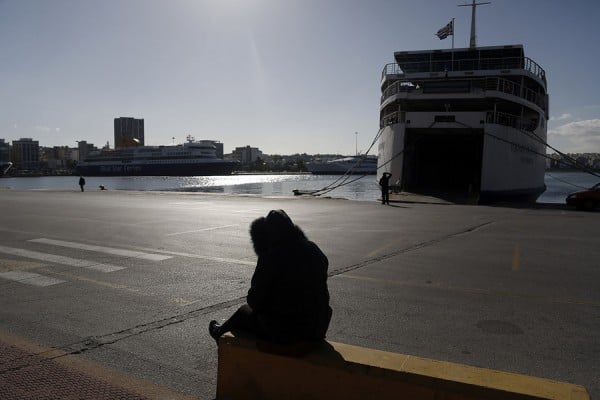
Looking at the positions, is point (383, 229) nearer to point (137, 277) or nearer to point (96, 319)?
point (137, 277)

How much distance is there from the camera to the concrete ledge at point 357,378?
8.65 ft

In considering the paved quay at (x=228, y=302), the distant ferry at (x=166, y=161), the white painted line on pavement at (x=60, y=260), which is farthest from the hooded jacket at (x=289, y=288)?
the distant ferry at (x=166, y=161)

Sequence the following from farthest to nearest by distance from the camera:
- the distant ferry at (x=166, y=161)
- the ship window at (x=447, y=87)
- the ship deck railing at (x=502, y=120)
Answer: the distant ferry at (x=166, y=161), the ship window at (x=447, y=87), the ship deck railing at (x=502, y=120)

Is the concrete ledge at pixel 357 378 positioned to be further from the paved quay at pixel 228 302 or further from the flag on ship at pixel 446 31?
the flag on ship at pixel 446 31

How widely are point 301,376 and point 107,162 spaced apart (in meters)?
126

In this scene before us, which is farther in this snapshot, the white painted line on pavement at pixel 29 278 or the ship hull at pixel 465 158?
the ship hull at pixel 465 158

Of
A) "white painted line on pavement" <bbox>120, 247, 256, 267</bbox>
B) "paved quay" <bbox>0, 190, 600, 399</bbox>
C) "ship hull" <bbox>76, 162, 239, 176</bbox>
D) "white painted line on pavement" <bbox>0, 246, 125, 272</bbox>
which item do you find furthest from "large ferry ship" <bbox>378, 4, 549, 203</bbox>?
"ship hull" <bbox>76, 162, 239, 176</bbox>

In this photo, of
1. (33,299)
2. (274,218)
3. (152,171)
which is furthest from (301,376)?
(152,171)

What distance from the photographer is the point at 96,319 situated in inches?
204

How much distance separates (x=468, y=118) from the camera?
26891 millimetres

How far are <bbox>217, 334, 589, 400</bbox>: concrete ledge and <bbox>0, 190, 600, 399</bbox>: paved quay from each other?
0.43 metres

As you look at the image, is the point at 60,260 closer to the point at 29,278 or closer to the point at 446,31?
the point at 29,278

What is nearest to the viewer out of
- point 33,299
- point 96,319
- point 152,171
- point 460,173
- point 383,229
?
point 96,319

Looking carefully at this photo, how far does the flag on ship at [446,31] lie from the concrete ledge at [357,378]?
116 ft
